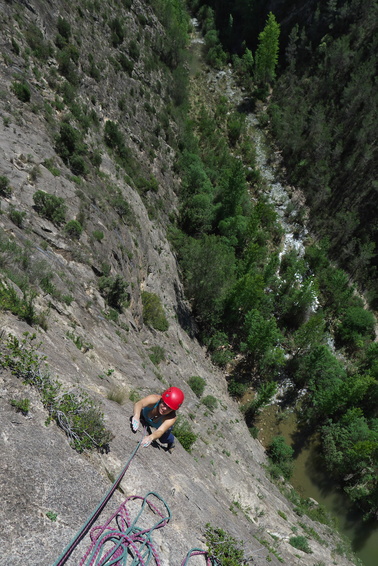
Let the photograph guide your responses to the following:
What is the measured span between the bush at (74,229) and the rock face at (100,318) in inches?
8.4

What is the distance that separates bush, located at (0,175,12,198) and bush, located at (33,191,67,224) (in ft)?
3.30

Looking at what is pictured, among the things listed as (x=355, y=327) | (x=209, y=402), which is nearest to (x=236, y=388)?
(x=209, y=402)

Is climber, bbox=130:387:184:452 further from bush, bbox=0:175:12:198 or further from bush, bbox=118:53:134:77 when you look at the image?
bush, bbox=118:53:134:77

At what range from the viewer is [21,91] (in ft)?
56.0

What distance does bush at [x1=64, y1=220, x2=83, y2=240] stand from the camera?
47.5 ft

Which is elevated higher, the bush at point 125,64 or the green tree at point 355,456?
the bush at point 125,64

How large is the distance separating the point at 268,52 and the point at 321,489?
5395cm

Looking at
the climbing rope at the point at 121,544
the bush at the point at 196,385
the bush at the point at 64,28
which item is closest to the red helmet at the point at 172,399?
the climbing rope at the point at 121,544

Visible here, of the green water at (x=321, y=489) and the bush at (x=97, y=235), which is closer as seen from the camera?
the bush at (x=97, y=235)

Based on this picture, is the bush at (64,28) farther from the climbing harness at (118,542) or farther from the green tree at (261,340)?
the climbing harness at (118,542)

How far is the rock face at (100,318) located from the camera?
200 inches

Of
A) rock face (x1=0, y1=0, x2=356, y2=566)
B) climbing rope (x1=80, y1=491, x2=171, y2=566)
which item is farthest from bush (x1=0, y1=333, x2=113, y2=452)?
climbing rope (x1=80, y1=491, x2=171, y2=566)

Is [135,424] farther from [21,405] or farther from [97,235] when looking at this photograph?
[97,235]

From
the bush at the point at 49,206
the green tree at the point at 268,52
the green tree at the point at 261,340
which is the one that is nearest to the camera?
the bush at the point at 49,206
